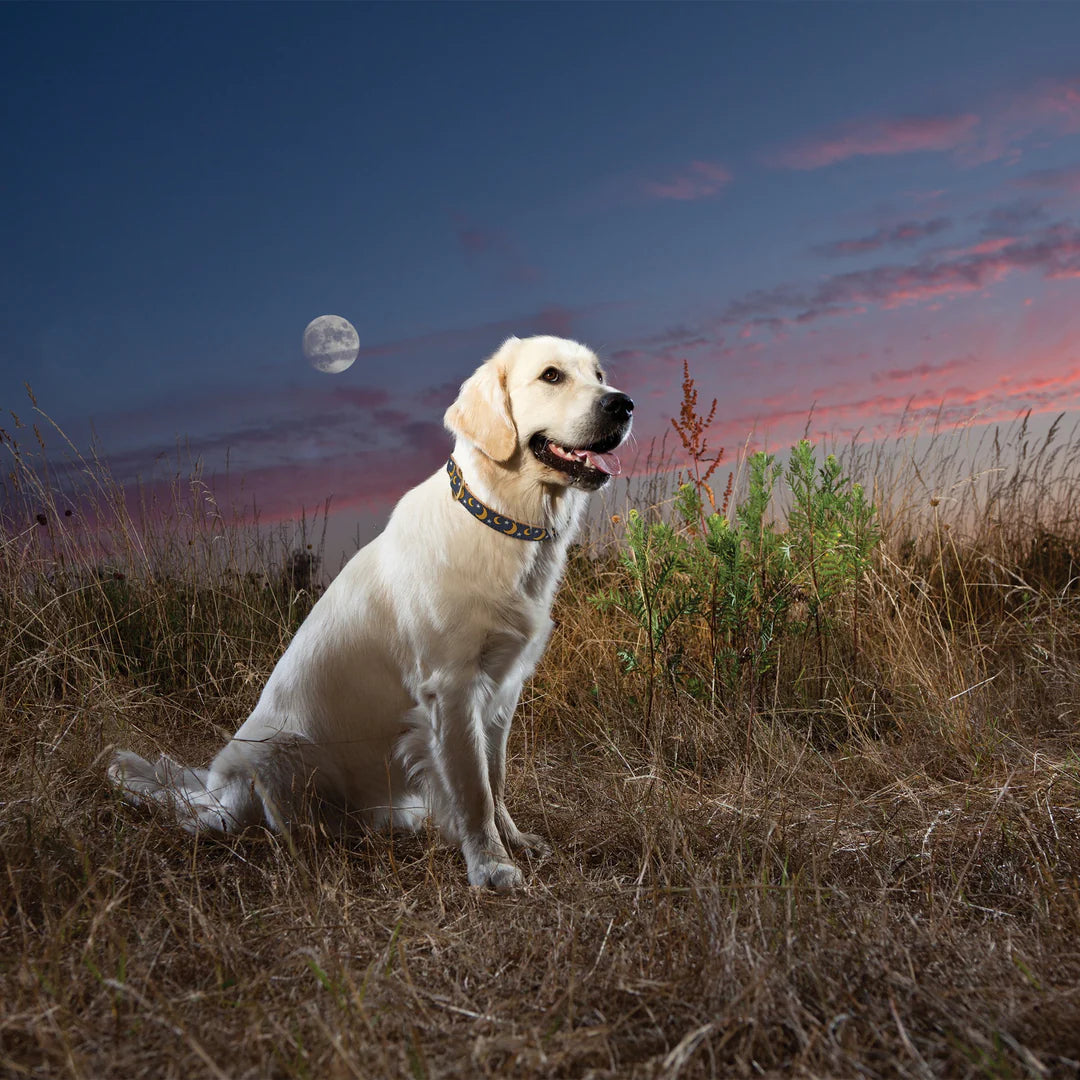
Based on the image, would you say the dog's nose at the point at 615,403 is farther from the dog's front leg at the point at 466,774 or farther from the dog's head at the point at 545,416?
the dog's front leg at the point at 466,774

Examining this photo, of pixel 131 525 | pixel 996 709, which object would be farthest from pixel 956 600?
pixel 131 525

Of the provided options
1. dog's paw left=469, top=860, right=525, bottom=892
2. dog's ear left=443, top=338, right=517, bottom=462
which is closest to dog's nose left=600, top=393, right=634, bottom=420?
dog's ear left=443, top=338, right=517, bottom=462

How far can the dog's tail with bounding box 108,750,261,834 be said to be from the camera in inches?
97.8

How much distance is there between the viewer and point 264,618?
4652mm

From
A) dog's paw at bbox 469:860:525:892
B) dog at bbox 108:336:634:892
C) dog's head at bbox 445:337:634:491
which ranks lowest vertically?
dog's paw at bbox 469:860:525:892

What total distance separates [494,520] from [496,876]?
3.24ft

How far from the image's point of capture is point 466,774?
2396mm

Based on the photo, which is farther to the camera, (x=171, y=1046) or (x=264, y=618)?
(x=264, y=618)

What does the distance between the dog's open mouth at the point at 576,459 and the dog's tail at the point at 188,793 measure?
1.31m

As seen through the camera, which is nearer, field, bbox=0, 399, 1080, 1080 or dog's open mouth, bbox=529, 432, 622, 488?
field, bbox=0, 399, 1080, 1080

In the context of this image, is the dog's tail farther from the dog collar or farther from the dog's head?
the dog's head

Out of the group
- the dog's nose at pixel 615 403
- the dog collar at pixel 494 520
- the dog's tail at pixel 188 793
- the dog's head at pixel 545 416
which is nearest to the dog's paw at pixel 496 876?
the dog's tail at pixel 188 793

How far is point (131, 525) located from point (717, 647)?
3379 millimetres

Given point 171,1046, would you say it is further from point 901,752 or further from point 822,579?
point 822,579
